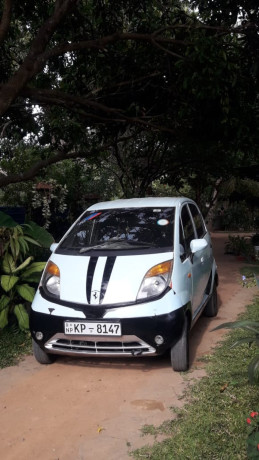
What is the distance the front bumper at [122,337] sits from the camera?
3850 millimetres

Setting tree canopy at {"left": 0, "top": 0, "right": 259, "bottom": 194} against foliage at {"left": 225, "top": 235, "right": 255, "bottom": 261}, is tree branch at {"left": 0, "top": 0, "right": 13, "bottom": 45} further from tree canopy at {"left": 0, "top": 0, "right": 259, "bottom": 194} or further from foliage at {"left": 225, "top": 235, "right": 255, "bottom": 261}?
foliage at {"left": 225, "top": 235, "right": 255, "bottom": 261}

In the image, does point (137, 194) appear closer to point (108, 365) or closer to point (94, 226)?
point (94, 226)

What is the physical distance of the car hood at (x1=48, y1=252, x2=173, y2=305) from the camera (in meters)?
3.97

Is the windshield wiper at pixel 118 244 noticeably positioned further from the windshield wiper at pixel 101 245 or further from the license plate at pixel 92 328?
the license plate at pixel 92 328

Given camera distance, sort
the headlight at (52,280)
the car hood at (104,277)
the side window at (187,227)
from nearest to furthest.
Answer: the car hood at (104,277)
the headlight at (52,280)
the side window at (187,227)

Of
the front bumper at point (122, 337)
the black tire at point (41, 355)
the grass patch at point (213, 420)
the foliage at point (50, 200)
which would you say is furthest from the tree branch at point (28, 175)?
the grass patch at point (213, 420)

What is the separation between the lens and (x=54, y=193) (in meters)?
11.1

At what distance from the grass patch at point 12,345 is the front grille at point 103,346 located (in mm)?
789

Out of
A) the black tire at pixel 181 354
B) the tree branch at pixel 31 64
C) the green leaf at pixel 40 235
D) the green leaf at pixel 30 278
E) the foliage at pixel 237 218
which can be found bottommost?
the foliage at pixel 237 218

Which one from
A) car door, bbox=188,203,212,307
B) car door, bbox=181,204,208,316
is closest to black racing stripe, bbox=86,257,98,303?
car door, bbox=181,204,208,316

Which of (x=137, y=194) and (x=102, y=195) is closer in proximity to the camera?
(x=137, y=194)

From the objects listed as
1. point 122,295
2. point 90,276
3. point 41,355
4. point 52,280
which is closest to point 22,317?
point 41,355

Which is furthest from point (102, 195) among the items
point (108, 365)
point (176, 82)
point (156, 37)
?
point (108, 365)

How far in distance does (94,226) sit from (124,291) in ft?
4.26
